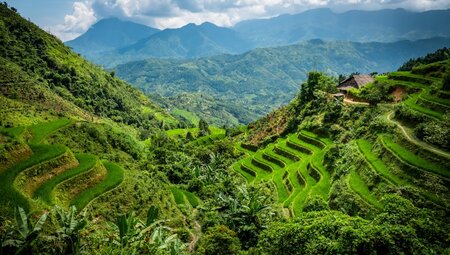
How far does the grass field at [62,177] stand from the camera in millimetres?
25402

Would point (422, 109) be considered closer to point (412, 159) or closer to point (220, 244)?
point (412, 159)

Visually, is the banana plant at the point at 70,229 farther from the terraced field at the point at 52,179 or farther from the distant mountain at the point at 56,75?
the distant mountain at the point at 56,75

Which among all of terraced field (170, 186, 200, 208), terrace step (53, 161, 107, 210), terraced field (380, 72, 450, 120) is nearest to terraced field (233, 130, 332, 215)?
terraced field (170, 186, 200, 208)

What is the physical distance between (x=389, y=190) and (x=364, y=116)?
21878 millimetres

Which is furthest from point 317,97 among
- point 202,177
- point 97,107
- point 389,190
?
point 97,107

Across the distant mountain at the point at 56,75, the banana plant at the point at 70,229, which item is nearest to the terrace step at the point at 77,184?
the banana plant at the point at 70,229

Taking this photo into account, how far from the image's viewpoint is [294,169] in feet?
159

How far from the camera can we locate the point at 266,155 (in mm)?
60062

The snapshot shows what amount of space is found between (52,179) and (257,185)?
2428cm

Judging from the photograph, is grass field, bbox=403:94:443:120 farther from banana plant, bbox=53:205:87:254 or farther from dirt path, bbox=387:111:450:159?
banana plant, bbox=53:205:87:254

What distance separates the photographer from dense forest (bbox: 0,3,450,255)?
20.0 meters

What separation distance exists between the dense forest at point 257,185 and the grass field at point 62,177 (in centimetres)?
16

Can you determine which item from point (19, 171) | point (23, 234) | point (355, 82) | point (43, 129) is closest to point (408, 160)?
point (23, 234)

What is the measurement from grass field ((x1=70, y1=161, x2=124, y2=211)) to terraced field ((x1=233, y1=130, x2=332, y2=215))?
1627cm
